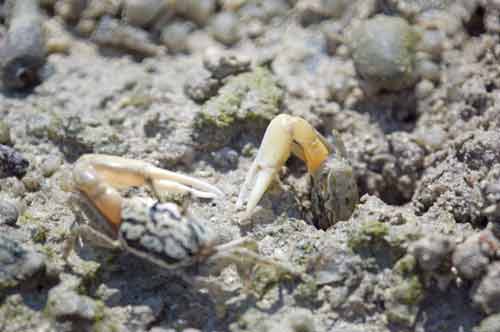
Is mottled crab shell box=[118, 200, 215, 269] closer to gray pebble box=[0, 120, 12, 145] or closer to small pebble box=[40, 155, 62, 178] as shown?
small pebble box=[40, 155, 62, 178]

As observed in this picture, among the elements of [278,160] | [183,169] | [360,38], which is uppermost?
[360,38]

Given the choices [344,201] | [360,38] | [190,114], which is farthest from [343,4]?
[344,201]

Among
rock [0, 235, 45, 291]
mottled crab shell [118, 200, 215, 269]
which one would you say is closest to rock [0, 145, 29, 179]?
rock [0, 235, 45, 291]

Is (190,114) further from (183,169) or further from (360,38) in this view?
(360,38)

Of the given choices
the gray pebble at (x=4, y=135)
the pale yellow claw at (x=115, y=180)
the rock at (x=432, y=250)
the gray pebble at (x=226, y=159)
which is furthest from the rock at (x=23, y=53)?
the rock at (x=432, y=250)

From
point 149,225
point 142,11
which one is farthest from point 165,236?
point 142,11

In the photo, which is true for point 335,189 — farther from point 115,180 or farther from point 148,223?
point 115,180
